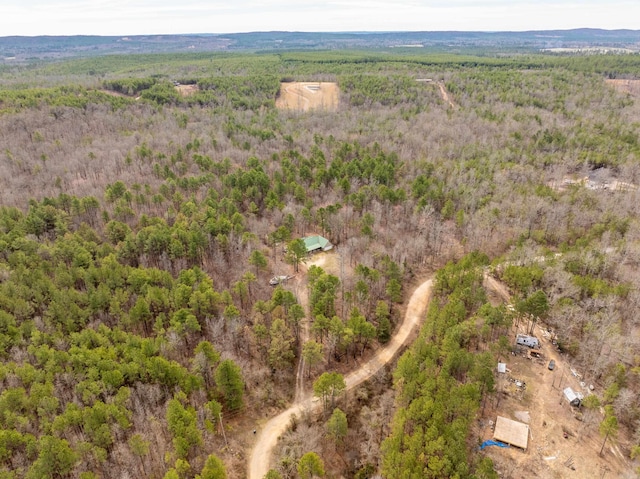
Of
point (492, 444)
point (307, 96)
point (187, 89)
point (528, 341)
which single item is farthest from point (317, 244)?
point (187, 89)

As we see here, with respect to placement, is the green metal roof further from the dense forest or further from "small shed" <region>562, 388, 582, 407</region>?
"small shed" <region>562, 388, 582, 407</region>

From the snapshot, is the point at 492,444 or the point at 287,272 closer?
the point at 492,444

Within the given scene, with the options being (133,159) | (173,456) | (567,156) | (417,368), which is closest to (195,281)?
(173,456)

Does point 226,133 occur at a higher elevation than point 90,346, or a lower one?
higher

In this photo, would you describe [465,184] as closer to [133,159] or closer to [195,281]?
[195,281]

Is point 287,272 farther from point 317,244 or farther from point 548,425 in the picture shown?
point 548,425

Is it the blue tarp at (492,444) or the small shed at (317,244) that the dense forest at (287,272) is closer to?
the blue tarp at (492,444)

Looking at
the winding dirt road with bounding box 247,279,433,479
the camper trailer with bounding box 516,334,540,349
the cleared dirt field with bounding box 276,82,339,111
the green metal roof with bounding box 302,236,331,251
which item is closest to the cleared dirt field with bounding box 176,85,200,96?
the cleared dirt field with bounding box 276,82,339,111
